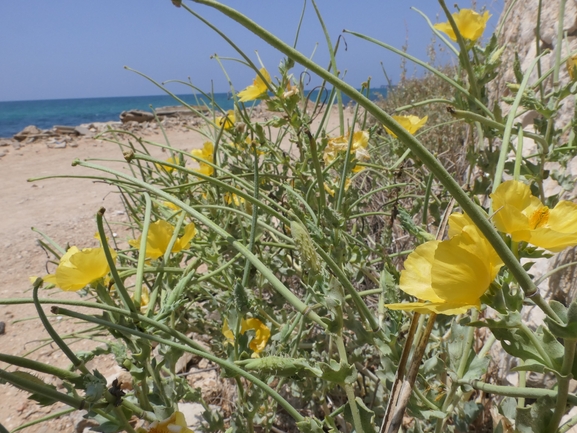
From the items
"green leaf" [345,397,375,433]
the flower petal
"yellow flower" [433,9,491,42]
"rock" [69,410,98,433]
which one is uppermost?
"yellow flower" [433,9,491,42]

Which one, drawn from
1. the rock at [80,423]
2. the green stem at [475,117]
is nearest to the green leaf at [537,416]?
the green stem at [475,117]

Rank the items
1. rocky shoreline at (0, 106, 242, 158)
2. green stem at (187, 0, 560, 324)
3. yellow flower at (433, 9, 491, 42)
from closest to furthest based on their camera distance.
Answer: green stem at (187, 0, 560, 324)
yellow flower at (433, 9, 491, 42)
rocky shoreline at (0, 106, 242, 158)

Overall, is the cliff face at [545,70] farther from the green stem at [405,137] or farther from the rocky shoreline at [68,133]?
the rocky shoreline at [68,133]

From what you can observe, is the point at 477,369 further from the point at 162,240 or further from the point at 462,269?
the point at 162,240

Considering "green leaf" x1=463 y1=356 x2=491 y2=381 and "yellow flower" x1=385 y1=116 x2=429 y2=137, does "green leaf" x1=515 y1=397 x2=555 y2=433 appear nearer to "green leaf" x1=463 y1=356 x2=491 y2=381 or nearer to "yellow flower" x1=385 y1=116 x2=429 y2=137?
"green leaf" x1=463 y1=356 x2=491 y2=381

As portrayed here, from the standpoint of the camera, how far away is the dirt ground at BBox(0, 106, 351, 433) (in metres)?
1.58

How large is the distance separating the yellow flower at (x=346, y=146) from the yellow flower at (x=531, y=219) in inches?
23.8

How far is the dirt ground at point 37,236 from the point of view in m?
1.58

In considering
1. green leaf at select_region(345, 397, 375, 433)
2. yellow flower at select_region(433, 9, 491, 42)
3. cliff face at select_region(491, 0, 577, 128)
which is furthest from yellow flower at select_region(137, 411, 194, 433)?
cliff face at select_region(491, 0, 577, 128)

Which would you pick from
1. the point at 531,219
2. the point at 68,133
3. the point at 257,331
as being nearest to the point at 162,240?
the point at 257,331

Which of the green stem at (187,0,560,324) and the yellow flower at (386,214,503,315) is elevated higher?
the green stem at (187,0,560,324)

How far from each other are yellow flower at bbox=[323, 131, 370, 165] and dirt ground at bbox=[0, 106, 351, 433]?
0.60 metres

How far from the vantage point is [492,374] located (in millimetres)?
1204

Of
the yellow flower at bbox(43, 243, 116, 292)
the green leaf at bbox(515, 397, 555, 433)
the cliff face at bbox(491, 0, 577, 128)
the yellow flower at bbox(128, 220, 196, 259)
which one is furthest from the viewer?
the cliff face at bbox(491, 0, 577, 128)
